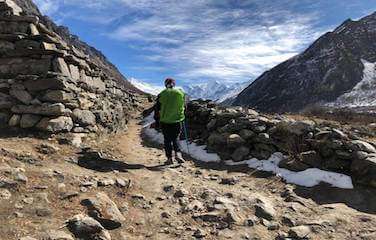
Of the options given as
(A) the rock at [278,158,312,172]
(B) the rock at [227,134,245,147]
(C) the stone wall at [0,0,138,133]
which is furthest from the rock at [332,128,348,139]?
(C) the stone wall at [0,0,138,133]

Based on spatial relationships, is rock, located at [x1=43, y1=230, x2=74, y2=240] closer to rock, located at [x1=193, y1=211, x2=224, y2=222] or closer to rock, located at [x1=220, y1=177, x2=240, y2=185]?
rock, located at [x1=193, y1=211, x2=224, y2=222]

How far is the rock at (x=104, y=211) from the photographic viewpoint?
802cm

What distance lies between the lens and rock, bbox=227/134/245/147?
13.9m

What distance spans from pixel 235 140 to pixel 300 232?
18.9ft

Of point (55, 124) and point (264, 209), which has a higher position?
point (55, 124)

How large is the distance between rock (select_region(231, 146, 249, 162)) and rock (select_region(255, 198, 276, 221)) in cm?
376

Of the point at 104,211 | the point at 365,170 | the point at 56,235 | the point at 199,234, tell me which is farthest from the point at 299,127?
the point at 56,235

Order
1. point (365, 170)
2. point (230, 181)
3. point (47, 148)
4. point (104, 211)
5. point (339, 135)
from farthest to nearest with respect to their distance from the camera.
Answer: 1. point (339, 135)
2. point (230, 181)
3. point (47, 148)
4. point (365, 170)
5. point (104, 211)

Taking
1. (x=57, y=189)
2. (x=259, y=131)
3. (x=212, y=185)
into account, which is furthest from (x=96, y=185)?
(x=259, y=131)

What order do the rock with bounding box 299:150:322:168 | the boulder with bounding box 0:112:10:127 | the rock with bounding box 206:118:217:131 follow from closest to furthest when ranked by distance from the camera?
1. the rock with bounding box 299:150:322:168
2. the boulder with bounding box 0:112:10:127
3. the rock with bounding box 206:118:217:131

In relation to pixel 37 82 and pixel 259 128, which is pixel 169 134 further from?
pixel 37 82

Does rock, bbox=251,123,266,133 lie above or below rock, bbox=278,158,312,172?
above

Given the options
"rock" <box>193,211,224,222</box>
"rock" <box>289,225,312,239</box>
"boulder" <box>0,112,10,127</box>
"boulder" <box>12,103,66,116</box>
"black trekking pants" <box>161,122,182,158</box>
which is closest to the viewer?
"rock" <box>289,225,312,239</box>

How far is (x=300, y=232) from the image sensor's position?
848 cm
